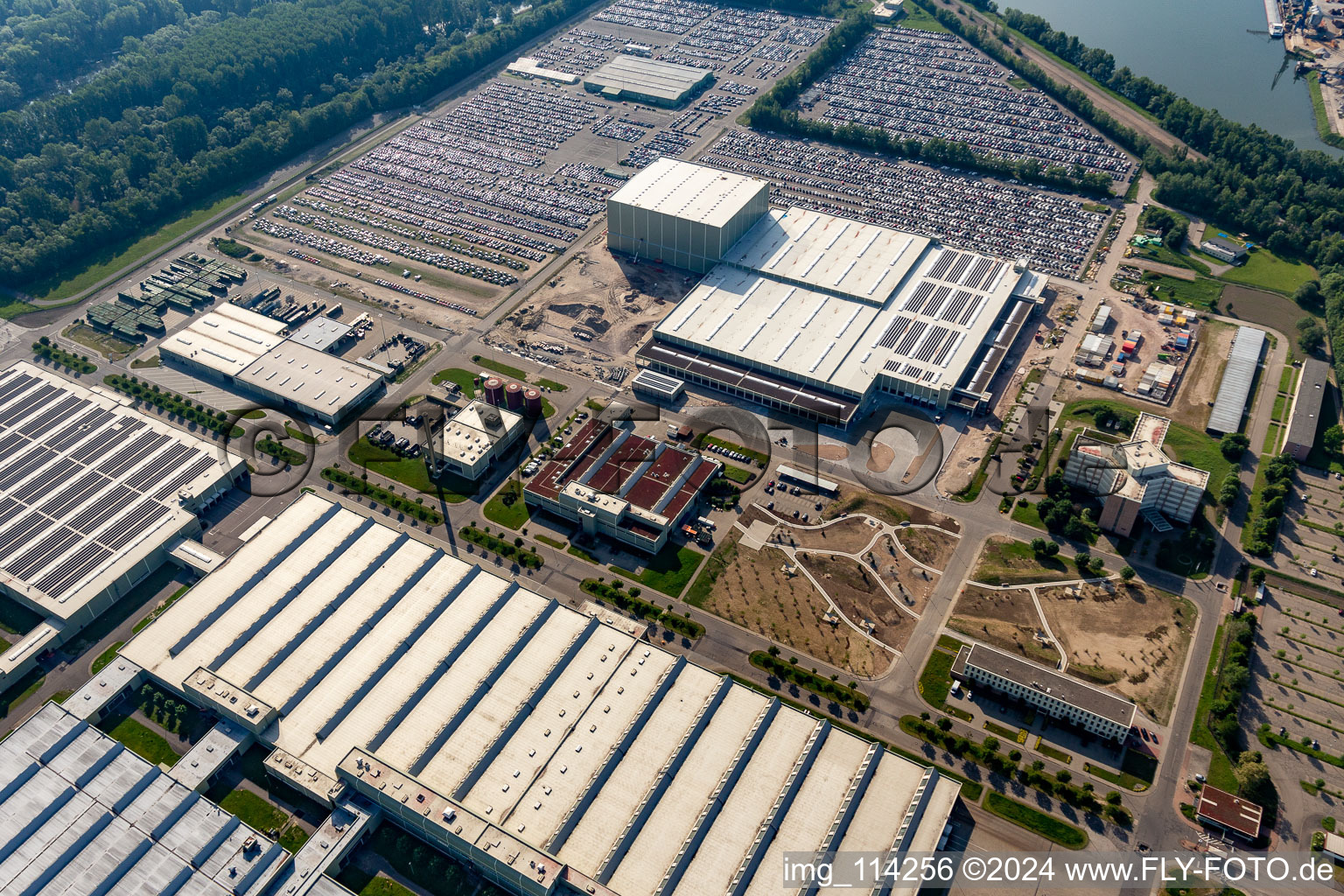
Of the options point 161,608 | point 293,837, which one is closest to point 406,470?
point 161,608

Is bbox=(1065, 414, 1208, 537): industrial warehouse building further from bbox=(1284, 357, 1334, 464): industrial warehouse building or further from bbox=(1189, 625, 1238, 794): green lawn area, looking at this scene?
bbox=(1284, 357, 1334, 464): industrial warehouse building

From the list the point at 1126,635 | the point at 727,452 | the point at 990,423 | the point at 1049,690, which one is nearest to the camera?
the point at 1049,690

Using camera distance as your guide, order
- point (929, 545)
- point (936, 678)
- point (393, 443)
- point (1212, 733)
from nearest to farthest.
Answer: point (1212, 733) < point (936, 678) < point (929, 545) < point (393, 443)

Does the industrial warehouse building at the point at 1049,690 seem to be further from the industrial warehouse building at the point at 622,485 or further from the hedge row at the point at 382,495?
the hedge row at the point at 382,495

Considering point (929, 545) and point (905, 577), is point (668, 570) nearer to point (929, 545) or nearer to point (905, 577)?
point (905, 577)

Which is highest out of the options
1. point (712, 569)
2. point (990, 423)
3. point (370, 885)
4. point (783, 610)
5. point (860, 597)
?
point (990, 423)

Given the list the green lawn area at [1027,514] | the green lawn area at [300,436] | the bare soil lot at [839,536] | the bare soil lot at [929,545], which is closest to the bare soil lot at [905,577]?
the bare soil lot at [929,545]

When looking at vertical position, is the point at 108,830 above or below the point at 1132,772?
below
